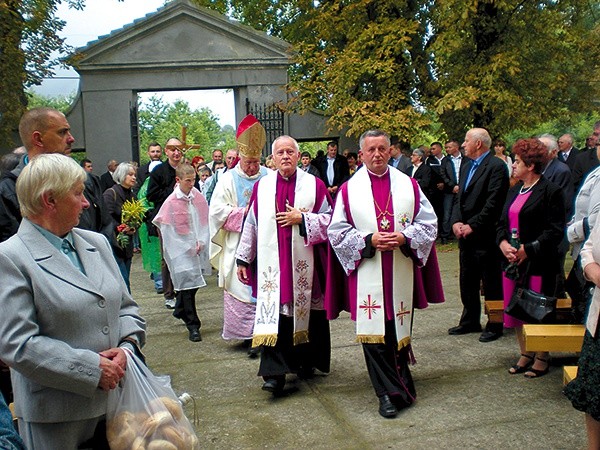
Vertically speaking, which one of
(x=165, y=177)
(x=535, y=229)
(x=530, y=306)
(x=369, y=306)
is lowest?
(x=530, y=306)

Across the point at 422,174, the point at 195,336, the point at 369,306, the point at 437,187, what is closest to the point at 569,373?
the point at 369,306

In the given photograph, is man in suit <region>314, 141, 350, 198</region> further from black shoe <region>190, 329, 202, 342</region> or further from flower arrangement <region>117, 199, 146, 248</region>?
black shoe <region>190, 329, 202, 342</region>

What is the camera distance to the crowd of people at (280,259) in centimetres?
253

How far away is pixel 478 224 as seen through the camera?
633 cm

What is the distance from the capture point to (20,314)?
2396mm

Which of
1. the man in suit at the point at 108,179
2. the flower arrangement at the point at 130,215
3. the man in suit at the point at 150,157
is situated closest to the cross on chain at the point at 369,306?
the flower arrangement at the point at 130,215

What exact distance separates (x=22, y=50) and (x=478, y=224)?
1116 cm

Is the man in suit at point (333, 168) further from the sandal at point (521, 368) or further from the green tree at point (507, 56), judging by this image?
the sandal at point (521, 368)

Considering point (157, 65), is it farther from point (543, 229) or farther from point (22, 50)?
point (543, 229)

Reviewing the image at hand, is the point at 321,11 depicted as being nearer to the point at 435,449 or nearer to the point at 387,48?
the point at 387,48

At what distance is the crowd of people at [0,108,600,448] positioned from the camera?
253 centimetres

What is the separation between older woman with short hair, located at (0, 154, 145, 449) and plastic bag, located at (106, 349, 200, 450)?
6 centimetres

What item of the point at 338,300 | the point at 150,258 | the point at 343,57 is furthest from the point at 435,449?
the point at 343,57

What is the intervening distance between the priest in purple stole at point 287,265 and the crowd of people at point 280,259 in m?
0.01
